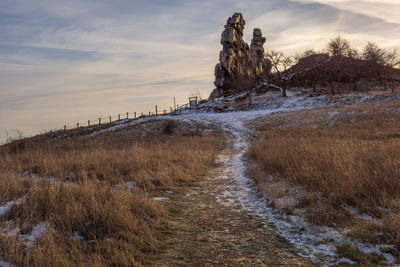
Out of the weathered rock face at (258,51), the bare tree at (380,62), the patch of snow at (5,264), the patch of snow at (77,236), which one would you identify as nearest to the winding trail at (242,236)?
the patch of snow at (77,236)

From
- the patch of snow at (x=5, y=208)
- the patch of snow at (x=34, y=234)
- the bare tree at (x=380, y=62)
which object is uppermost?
the bare tree at (x=380, y=62)

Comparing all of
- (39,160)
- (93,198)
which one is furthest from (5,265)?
(39,160)

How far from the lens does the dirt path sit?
3.51m

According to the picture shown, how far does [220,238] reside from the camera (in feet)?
13.8

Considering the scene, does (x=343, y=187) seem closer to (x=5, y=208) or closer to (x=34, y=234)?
(x=34, y=234)

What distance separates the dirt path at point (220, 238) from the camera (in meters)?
3.51

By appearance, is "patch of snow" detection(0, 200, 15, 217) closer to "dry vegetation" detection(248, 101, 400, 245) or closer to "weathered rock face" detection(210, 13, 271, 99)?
"dry vegetation" detection(248, 101, 400, 245)

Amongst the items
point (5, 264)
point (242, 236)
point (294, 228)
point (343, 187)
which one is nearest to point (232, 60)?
point (343, 187)

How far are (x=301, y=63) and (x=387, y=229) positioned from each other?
219 ft

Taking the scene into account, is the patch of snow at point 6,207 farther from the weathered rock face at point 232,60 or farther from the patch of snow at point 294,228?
the weathered rock face at point 232,60

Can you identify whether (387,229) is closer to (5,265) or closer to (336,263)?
(336,263)

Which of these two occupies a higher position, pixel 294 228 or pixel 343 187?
pixel 343 187

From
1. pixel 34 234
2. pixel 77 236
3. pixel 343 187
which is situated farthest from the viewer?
pixel 343 187

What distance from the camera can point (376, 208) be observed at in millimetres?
4379
